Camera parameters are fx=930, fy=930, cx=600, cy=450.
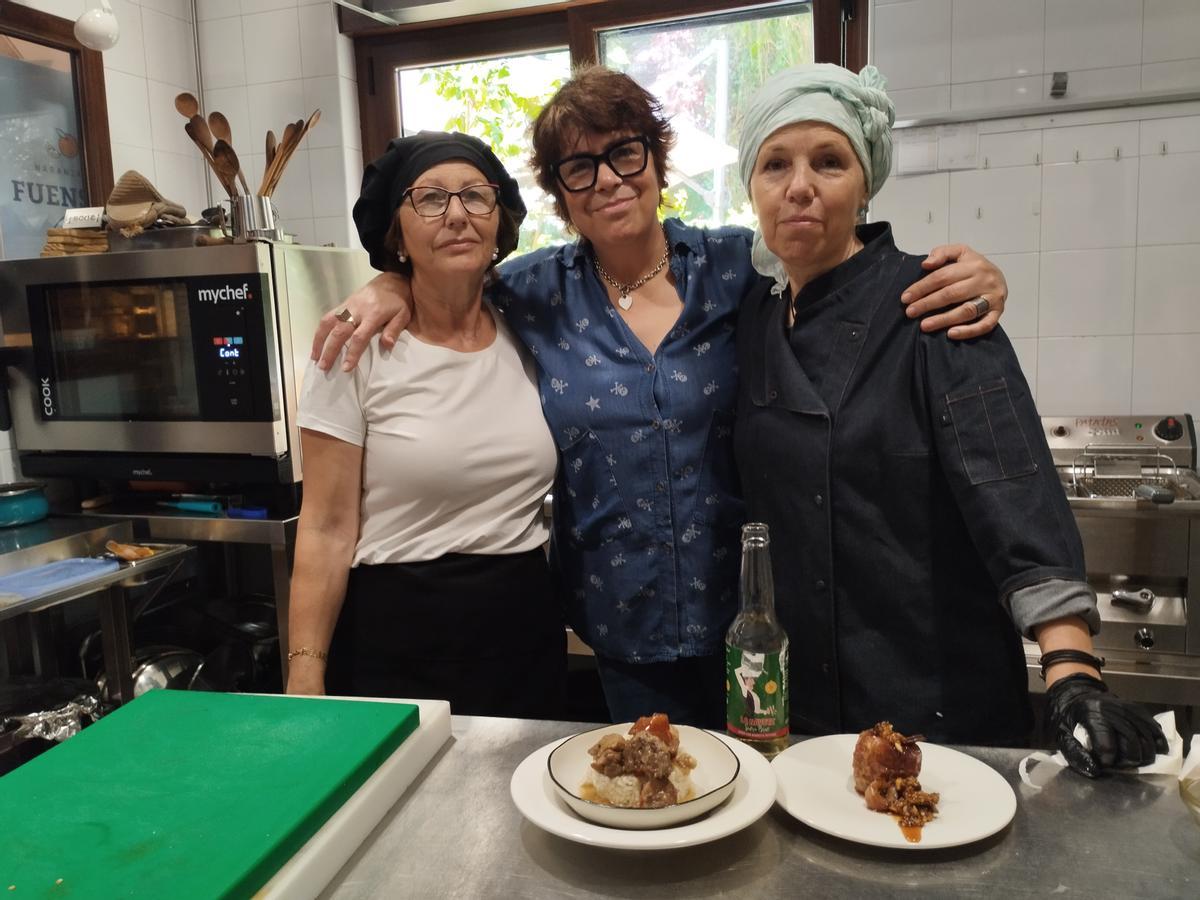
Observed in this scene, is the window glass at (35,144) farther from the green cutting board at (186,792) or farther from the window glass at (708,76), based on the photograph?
the green cutting board at (186,792)

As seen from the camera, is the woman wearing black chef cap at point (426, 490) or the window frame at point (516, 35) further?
the window frame at point (516, 35)

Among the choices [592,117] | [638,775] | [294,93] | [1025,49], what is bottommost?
[638,775]

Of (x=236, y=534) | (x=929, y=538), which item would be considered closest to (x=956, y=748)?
(x=929, y=538)

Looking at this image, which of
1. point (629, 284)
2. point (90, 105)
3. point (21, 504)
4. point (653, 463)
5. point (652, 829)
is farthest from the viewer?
point (90, 105)

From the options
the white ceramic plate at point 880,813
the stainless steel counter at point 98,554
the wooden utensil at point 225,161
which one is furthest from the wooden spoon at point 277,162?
the white ceramic plate at point 880,813

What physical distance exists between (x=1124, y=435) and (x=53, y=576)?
98.6 inches

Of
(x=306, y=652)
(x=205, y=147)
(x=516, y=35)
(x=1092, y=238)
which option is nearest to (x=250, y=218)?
(x=205, y=147)

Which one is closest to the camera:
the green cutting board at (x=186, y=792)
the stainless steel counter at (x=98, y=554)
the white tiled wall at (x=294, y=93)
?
the green cutting board at (x=186, y=792)

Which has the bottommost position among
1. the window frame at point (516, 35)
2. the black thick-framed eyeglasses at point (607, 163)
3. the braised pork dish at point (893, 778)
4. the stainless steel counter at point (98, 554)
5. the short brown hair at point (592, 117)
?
the stainless steel counter at point (98, 554)

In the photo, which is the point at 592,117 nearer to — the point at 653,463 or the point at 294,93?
the point at 653,463

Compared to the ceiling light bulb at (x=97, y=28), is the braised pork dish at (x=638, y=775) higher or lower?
lower

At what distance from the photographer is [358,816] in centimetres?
82

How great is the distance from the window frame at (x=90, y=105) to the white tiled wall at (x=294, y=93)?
418 mm

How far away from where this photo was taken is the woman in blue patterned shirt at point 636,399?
1372 mm
